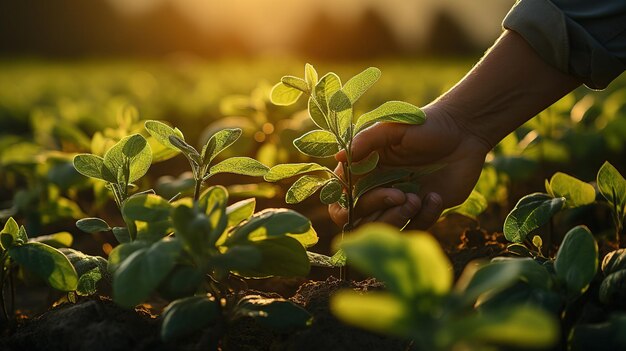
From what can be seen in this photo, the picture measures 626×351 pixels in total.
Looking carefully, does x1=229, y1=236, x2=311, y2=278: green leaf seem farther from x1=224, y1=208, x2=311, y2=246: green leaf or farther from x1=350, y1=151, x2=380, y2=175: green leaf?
x1=350, y1=151, x2=380, y2=175: green leaf

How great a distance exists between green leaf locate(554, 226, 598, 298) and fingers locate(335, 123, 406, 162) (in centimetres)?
70

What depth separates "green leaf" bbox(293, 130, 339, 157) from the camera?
175cm

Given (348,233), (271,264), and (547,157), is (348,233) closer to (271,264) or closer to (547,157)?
(271,264)

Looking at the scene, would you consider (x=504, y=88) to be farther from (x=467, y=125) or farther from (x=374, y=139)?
(x=374, y=139)

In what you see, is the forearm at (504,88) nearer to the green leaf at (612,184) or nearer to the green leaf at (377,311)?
the green leaf at (612,184)

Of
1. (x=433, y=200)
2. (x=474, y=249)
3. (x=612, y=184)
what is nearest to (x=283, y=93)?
(x=433, y=200)

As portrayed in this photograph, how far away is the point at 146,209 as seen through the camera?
1.46 m

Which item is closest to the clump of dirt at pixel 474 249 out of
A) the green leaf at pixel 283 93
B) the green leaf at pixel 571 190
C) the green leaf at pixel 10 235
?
the green leaf at pixel 571 190

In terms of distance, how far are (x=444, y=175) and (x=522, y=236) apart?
47 cm

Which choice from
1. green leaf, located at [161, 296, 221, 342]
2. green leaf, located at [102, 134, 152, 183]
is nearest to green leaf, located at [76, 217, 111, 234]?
green leaf, located at [102, 134, 152, 183]

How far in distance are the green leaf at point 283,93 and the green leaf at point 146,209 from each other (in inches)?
18.5

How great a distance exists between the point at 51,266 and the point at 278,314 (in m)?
0.58

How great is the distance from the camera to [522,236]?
1.73 m

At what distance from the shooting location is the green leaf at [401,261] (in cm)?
90
